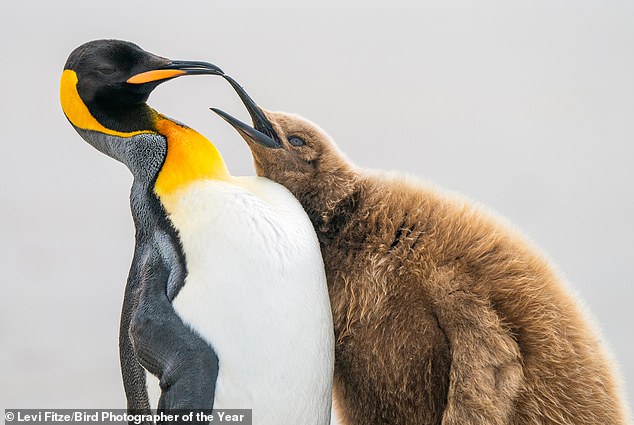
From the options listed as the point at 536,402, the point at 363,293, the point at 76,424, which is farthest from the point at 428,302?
the point at 76,424

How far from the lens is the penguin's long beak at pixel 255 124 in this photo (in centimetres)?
143

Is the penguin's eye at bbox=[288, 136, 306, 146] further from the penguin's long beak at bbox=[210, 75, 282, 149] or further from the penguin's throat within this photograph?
the penguin's throat

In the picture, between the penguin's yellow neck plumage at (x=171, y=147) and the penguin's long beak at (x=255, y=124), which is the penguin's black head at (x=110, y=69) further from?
the penguin's long beak at (x=255, y=124)

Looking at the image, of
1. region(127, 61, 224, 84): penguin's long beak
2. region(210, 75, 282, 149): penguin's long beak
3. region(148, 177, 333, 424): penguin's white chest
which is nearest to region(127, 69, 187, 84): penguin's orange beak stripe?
region(127, 61, 224, 84): penguin's long beak

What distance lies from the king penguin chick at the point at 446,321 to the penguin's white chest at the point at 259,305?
0.07m

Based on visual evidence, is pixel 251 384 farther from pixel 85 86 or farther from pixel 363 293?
pixel 85 86

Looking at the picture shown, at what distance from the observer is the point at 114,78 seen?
53.6 inches

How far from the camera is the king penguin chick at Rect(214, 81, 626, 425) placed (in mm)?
1254

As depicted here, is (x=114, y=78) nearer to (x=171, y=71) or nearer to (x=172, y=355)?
(x=171, y=71)

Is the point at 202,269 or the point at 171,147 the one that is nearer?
the point at 202,269

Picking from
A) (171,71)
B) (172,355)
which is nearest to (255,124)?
(171,71)

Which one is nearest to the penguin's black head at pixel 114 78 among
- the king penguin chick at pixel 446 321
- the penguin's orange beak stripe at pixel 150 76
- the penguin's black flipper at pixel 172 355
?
the penguin's orange beak stripe at pixel 150 76

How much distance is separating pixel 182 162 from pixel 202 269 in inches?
7.5

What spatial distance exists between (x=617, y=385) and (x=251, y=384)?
537 millimetres
